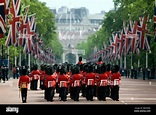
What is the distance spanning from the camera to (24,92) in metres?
30.6

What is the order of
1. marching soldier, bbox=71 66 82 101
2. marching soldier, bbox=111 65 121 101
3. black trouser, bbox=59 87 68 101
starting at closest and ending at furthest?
marching soldier, bbox=111 65 121 101
black trouser, bbox=59 87 68 101
marching soldier, bbox=71 66 82 101

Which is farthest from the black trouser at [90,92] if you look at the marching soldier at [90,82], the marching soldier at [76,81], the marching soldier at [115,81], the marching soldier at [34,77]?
the marching soldier at [34,77]

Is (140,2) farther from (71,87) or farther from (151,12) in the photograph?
(71,87)

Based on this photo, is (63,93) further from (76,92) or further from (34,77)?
(34,77)

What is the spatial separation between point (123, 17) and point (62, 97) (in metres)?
96.6

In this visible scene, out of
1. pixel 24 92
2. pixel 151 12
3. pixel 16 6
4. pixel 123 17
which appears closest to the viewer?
pixel 24 92

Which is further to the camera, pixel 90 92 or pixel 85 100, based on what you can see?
pixel 90 92

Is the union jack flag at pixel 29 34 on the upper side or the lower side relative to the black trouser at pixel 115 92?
upper

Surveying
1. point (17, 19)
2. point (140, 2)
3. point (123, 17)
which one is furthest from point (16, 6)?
point (123, 17)

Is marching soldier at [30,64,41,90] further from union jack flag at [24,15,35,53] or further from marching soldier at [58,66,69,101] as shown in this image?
union jack flag at [24,15,35,53]
